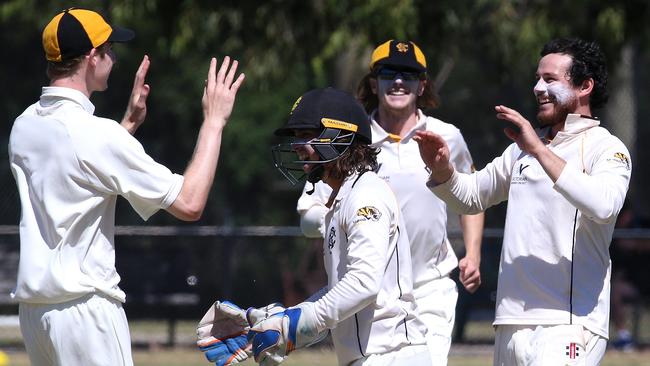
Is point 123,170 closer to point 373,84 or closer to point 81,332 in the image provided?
point 81,332

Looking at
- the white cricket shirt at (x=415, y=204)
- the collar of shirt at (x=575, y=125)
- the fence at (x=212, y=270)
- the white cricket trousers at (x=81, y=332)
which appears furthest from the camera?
the fence at (x=212, y=270)

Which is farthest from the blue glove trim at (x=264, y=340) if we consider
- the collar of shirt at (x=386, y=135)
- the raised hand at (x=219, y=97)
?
the collar of shirt at (x=386, y=135)

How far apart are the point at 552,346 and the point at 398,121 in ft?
7.24

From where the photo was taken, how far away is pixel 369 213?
4.89m

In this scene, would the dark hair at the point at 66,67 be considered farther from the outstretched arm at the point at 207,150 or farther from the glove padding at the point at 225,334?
the glove padding at the point at 225,334

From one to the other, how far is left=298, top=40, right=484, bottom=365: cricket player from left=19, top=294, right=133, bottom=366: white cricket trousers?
6.02 feet

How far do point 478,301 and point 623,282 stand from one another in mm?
1713

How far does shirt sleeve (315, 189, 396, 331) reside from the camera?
480 centimetres

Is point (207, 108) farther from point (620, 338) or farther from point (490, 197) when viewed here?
point (620, 338)

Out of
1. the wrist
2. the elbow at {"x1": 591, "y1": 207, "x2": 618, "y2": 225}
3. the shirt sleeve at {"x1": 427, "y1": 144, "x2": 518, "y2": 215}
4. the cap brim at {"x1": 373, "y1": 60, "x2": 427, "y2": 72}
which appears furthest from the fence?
the elbow at {"x1": 591, "y1": 207, "x2": 618, "y2": 225}

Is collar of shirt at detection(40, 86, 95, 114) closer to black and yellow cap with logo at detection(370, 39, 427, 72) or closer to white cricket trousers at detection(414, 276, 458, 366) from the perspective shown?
white cricket trousers at detection(414, 276, 458, 366)

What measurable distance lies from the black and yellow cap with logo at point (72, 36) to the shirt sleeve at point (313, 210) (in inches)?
67.0

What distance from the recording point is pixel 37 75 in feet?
96.3

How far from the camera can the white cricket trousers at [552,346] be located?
5.24 m
